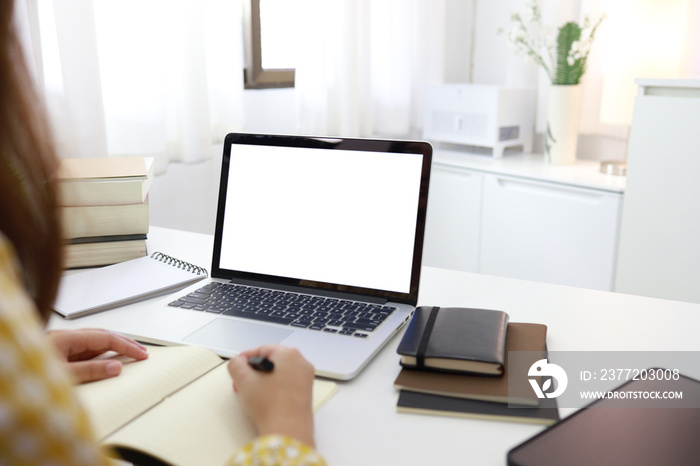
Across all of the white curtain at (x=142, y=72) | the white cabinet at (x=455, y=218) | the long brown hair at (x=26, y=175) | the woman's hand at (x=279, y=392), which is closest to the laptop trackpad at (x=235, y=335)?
the woman's hand at (x=279, y=392)

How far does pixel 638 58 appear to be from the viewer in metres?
2.08

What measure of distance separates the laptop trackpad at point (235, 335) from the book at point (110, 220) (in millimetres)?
402

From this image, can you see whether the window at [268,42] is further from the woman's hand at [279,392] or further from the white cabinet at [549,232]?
→ the woman's hand at [279,392]

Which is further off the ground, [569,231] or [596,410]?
[596,410]

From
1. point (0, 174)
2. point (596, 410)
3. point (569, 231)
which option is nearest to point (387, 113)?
point (569, 231)

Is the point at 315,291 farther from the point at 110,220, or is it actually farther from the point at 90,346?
the point at 110,220

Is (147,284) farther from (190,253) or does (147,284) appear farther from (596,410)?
(596,410)

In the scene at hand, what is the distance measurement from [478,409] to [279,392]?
0.22m

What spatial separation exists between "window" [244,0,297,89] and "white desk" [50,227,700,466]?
1.19 meters

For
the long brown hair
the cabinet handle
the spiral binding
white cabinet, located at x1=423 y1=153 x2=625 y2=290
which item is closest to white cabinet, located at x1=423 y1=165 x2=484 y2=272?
white cabinet, located at x1=423 y1=153 x2=625 y2=290

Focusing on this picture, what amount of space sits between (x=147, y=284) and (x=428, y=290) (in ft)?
1.57

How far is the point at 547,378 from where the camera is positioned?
704 mm

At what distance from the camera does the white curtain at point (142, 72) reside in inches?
64.1

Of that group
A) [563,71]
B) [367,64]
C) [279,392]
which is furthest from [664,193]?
[279,392]
